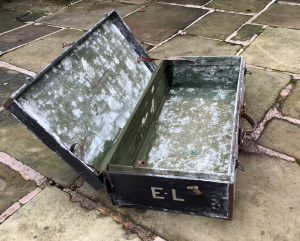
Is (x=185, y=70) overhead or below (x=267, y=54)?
overhead

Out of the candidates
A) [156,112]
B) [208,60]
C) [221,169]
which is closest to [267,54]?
[208,60]

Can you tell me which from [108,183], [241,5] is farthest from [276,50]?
[108,183]

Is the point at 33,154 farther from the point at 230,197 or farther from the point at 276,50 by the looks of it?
the point at 276,50

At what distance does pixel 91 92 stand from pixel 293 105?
225 cm

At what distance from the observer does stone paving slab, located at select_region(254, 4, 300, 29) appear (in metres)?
4.87

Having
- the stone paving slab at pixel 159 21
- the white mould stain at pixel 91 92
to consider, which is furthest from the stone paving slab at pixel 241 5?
the white mould stain at pixel 91 92

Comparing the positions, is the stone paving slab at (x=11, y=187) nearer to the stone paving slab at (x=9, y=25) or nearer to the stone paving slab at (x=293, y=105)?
the stone paving slab at (x=293, y=105)

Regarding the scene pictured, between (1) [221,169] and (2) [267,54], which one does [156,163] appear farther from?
(2) [267,54]

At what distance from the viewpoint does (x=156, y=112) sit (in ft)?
9.42

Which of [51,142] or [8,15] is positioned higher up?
[8,15]

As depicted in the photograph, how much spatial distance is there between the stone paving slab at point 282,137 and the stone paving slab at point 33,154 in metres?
1.88

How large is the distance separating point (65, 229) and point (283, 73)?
3.22 metres

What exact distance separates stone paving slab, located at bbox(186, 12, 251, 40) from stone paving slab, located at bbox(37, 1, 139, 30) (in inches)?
75.2

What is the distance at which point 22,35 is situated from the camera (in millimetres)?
5586
